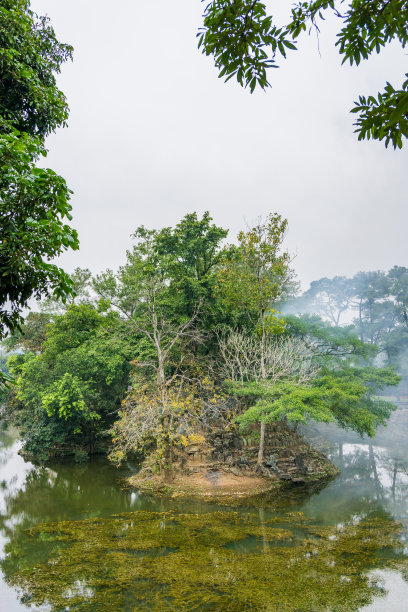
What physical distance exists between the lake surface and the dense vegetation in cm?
193

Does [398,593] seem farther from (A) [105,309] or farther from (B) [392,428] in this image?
(B) [392,428]

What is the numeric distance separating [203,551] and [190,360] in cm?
713

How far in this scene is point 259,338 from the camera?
42.7ft

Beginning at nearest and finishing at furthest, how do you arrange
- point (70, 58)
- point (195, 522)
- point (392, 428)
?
1. point (70, 58)
2. point (195, 522)
3. point (392, 428)

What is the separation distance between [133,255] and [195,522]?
1215 centimetres

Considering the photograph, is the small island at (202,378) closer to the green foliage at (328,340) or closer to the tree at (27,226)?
the green foliage at (328,340)

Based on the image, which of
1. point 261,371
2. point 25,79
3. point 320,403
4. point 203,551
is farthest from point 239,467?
point 25,79

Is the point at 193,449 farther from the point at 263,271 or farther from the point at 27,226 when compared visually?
the point at 27,226

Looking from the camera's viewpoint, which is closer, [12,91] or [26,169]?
[26,169]

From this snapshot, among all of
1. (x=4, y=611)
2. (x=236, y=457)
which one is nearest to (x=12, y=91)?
(x=4, y=611)

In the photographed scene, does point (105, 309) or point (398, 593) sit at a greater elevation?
point (105, 309)

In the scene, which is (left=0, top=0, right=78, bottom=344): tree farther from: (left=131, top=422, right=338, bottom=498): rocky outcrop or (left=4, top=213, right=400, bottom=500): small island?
(left=131, top=422, right=338, bottom=498): rocky outcrop

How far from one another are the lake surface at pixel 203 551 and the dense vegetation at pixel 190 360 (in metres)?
1.93

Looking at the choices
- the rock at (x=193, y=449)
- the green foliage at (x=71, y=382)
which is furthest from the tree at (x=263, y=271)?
the green foliage at (x=71, y=382)
